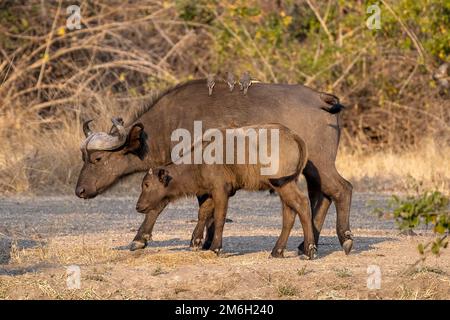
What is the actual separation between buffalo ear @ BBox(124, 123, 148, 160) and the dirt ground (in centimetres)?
92

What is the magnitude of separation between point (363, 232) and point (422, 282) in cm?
366

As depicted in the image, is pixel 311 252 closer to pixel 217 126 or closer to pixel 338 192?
pixel 338 192

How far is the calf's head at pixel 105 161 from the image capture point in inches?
424

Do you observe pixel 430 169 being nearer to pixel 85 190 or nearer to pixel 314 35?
pixel 314 35

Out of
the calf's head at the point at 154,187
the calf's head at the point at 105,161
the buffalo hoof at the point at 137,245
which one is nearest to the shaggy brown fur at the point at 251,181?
the calf's head at the point at 154,187

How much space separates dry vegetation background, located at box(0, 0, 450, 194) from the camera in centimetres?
1950

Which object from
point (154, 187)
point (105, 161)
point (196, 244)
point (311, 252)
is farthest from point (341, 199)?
point (105, 161)

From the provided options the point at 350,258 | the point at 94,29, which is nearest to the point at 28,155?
the point at 94,29

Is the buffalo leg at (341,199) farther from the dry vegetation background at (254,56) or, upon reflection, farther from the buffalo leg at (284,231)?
the dry vegetation background at (254,56)

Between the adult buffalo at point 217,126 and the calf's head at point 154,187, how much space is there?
223mm

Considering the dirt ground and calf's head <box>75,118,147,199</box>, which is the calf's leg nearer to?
the dirt ground

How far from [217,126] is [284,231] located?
117 cm

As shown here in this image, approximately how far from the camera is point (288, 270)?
8969 millimetres

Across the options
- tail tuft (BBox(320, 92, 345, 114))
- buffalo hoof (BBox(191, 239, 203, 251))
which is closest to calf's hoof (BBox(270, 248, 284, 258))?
buffalo hoof (BBox(191, 239, 203, 251))
